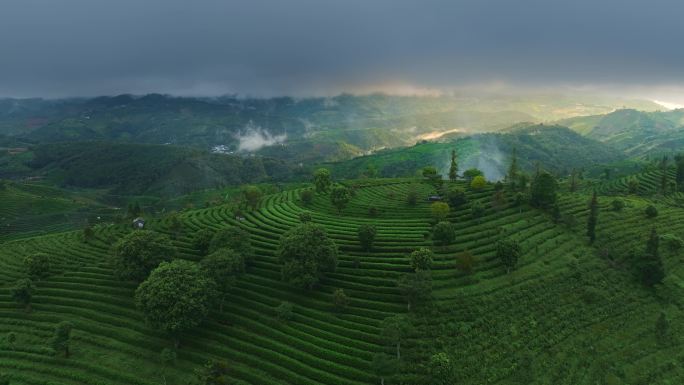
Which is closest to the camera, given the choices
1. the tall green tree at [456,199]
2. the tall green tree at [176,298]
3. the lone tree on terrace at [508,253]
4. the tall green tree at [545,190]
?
the tall green tree at [176,298]

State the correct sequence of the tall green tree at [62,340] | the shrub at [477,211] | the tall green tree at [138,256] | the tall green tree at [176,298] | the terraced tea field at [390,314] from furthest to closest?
1. the shrub at [477,211]
2. the tall green tree at [138,256]
3. the tall green tree at [62,340]
4. the tall green tree at [176,298]
5. the terraced tea field at [390,314]

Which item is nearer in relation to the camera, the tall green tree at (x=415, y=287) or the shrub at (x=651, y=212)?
the tall green tree at (x=415, y=287)

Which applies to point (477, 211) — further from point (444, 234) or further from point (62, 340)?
point (62, 340)

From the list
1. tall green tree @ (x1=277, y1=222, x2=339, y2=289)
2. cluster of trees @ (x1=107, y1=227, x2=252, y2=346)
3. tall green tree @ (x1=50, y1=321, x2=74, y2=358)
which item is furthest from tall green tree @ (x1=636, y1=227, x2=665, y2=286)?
tall green tree @ (x1=50, y1=321, x2=74, y2=358)

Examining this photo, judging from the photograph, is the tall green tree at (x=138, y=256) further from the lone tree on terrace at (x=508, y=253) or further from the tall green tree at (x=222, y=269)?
the lone tree on terrace at (x=508, y=253)

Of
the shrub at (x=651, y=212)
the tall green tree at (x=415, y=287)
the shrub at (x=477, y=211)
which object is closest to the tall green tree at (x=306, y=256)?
the tall green tree at (x=415, y=287)

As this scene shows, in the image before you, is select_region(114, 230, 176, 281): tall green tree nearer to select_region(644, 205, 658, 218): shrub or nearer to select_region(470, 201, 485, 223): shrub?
select_region(470, 201, 485, 223): shrub

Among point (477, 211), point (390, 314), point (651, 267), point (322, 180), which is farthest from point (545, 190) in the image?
point (322, 180)
